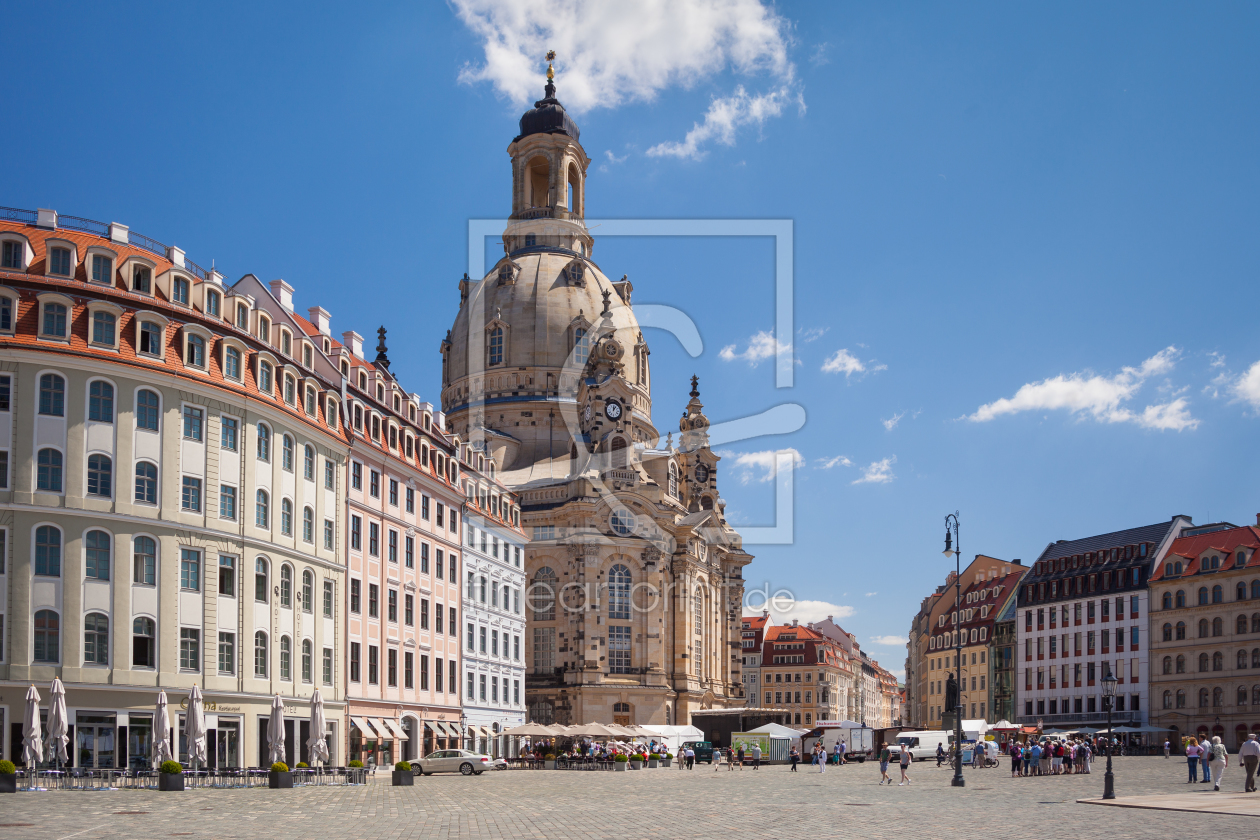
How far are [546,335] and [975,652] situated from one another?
57.5 meters

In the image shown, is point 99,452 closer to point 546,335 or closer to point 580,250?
point 546,335

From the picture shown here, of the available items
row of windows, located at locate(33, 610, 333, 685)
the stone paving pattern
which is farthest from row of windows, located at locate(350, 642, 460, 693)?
the stone paving pattern

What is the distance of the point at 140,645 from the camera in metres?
46.0

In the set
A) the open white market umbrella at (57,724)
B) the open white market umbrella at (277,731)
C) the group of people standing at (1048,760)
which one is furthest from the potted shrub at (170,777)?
the group of people standing at (1048,760)

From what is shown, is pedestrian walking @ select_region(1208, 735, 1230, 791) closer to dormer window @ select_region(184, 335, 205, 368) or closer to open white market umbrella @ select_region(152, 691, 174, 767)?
open white market umbrella @ select_region(152, 691, 174, 767)

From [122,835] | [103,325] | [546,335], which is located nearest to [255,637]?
[103,325]

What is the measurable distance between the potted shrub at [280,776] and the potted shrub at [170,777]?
389 cm

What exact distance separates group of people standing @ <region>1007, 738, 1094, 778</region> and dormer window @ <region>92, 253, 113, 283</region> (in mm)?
44335

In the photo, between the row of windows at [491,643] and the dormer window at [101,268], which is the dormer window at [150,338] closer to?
the dormer window at [101,268]

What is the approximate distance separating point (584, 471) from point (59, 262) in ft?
230

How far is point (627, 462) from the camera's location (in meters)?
115

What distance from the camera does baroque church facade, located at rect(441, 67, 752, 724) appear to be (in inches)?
4397

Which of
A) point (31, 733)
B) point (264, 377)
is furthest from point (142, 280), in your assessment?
point (31, 733)

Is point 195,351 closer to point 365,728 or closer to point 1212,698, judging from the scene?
point 365,728
